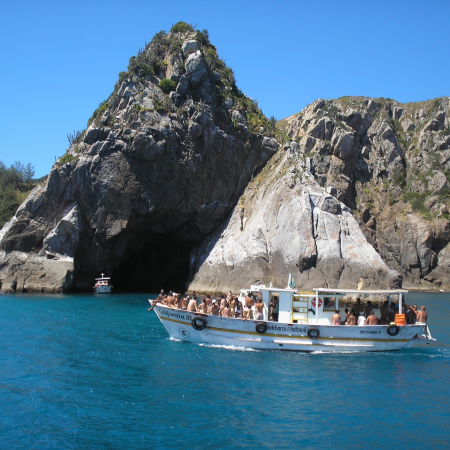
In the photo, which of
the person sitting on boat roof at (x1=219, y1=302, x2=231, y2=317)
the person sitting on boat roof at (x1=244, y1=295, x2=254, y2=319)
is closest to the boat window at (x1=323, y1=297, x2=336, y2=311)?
the person sitting on boat roof at (x1=244, y1=295, x2=254, y2=319)

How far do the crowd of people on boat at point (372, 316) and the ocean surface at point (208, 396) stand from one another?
1696 millimetres

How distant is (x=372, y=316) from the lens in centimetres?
2325

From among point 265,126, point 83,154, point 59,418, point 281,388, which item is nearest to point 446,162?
point 265,126

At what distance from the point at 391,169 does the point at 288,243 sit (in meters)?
55.9

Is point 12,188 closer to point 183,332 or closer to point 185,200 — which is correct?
point 185,200

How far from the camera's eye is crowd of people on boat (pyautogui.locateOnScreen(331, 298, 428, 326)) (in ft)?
75.9

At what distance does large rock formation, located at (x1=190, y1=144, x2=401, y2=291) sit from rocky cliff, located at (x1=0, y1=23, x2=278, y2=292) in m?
3.19

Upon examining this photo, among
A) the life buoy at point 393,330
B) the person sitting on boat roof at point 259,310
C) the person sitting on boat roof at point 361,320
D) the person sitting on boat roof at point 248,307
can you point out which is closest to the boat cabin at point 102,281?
the person sitting on boat roof at point 248,307

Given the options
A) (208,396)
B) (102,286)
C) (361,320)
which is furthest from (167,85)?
(208,396)

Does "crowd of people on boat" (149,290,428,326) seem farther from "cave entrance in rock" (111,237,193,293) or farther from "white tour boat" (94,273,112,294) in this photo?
"cave entrance in rock" (111,237,193,293)

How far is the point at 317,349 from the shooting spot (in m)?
23.0

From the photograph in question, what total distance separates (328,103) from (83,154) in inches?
2350

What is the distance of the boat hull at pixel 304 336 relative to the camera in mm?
22859

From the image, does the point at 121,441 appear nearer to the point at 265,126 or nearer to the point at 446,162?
the point at 265,126
